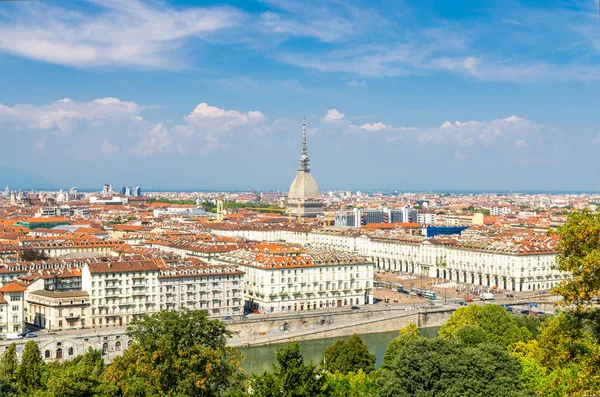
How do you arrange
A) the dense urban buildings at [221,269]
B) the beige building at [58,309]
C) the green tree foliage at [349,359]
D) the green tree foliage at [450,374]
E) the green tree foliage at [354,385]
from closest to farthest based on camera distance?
the green tree foliage at [450,374], the green tree foliage at [354,385], the green tree foliage at [349,359], the beige building at [58,309], the dense urban buildings at [221,269]

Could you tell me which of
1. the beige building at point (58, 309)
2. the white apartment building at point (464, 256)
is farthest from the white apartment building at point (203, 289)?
the white apartment building at point (464, 256)

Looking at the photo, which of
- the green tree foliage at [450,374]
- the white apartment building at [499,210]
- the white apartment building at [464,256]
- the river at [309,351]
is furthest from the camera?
the white apartment building at [499,210]

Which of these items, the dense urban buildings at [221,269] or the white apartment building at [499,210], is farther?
the white apartment building at [499,210]

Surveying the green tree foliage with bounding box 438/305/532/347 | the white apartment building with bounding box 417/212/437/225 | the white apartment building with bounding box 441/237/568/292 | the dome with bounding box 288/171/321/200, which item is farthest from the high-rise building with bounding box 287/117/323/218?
the green tree foliage with bounding box 438/305/532/347

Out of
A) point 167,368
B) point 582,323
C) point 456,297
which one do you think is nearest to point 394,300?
point 456,297

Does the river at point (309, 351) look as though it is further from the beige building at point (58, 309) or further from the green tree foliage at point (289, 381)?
the green tree foliage at point (289, 381)

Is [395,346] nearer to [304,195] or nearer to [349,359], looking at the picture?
[349,359]

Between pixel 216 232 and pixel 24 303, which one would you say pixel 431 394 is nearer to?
pixel 24 303

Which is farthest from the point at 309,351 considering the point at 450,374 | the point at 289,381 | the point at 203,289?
the point at 289,381
